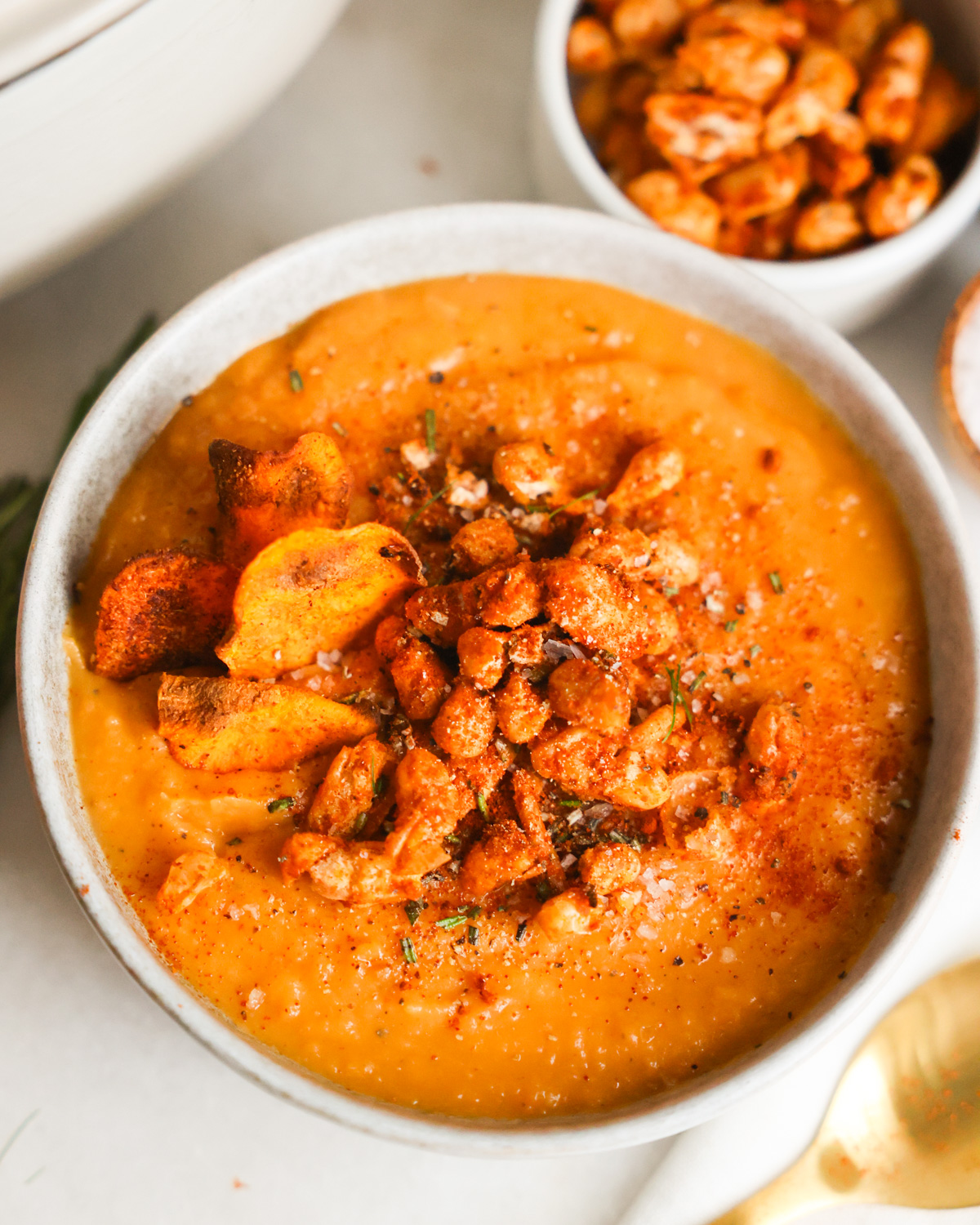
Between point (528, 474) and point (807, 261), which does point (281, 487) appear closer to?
point (528, 474)

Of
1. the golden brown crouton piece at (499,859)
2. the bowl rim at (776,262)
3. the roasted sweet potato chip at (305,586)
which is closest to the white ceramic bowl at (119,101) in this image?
the bowl rim at (776,262)

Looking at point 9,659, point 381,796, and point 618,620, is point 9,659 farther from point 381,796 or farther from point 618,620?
point 618,620

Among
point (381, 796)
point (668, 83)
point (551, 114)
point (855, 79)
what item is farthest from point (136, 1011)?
point (855, 79)

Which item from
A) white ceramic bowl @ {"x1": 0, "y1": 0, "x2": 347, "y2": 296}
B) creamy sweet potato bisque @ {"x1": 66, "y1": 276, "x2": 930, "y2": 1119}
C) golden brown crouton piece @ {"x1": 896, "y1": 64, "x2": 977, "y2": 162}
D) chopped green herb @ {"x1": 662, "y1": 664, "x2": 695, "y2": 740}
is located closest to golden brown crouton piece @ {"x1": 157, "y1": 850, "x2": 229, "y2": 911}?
creamy sweet potato bisque @ {"x1": 66, "y1": 276, "x2": 930, "y2": 1119}

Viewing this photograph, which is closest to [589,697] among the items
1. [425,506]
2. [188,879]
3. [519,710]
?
[519,710]

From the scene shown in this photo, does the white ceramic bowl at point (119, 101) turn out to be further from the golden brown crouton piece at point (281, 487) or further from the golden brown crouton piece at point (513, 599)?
the golden brown crouton piece at point (513, 599)

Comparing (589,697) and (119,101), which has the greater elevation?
(119,101)
